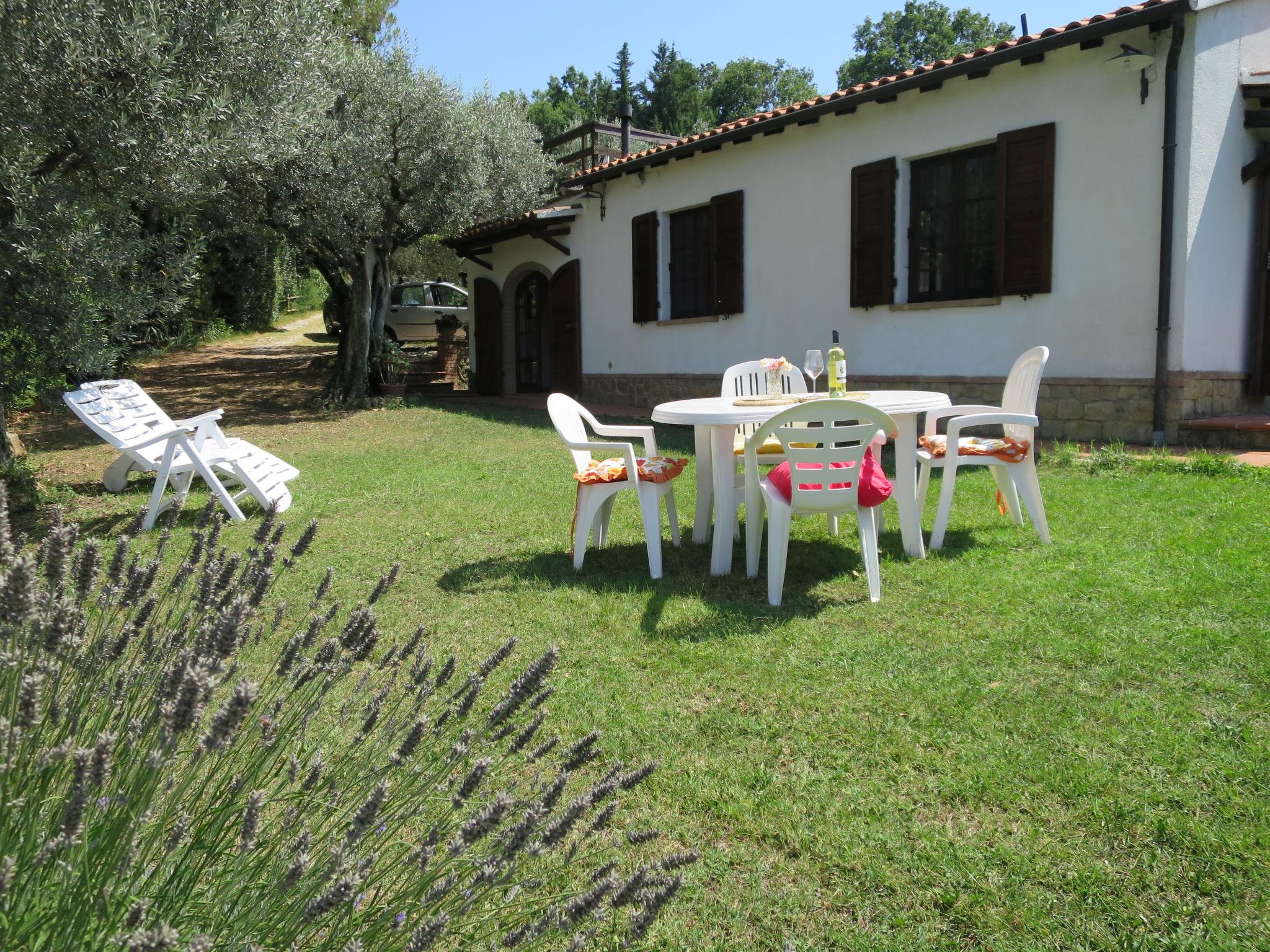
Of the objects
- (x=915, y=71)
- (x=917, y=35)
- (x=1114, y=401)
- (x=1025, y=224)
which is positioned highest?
(x=917, y=35)

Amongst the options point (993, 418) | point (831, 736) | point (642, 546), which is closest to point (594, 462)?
point (642, 546)

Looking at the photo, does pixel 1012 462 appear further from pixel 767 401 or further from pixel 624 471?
pixel 624 471

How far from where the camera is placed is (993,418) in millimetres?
4570

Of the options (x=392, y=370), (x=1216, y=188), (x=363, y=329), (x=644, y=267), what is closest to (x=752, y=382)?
(x=1216, y=188)

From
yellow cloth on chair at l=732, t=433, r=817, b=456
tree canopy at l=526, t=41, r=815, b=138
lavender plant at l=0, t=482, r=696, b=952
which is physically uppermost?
tree canopy at l=526, t=41, r=815, b=138

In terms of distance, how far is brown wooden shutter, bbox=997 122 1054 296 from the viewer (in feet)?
Answer: 25.5

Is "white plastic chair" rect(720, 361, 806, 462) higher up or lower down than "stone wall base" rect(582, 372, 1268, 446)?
higher up

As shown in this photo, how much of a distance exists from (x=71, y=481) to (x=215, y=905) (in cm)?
762

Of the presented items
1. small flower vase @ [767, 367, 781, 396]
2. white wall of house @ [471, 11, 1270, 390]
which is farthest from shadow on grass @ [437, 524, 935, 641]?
white wall of house @ [471, 11, 1270, 390]

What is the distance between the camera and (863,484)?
3.92 metres

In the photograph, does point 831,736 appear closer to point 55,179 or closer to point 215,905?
point 215,905

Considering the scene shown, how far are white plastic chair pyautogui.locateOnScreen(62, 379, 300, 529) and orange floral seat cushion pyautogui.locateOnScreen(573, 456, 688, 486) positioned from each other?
2.38 metres

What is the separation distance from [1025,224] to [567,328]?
7.86 meters

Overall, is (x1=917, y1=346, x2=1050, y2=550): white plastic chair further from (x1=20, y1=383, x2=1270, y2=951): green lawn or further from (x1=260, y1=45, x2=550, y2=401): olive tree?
(x1=260, y1=45, x2=550, y2=401): olive tree
